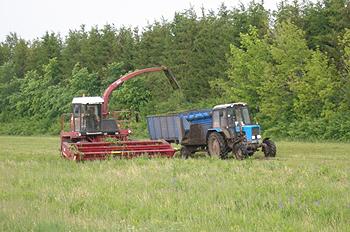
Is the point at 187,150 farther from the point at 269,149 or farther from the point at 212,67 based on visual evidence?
the point at 212,67

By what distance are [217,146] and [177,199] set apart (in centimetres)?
1114

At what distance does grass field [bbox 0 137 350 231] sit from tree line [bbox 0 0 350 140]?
20498 mm

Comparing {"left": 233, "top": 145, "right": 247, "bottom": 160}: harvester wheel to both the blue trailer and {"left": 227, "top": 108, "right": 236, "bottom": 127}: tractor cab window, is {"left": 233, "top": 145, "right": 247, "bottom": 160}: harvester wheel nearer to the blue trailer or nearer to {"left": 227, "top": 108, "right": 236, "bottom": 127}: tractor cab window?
{"left": 227, "top": 108, "right": 236, "bottom": 127}: tractor cab window

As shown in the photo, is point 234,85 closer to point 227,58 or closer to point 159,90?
point 227,58

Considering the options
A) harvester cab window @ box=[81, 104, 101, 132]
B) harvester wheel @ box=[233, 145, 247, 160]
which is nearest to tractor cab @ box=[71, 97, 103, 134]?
harvester cab window @ box=[81, 104, 101, 132]

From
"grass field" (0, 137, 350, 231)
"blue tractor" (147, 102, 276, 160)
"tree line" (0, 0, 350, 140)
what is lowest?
"grass field" (0, 137, 350, 231)

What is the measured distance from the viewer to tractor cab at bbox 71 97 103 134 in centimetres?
2405

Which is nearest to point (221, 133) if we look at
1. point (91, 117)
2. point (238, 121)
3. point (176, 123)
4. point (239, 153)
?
point (238, 121)

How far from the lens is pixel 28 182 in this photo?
1325 centimetres

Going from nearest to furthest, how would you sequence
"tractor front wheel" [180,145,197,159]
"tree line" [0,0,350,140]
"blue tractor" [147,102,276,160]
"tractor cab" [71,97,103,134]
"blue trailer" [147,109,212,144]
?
"blue tractor" [147,102,276,160] → "tractor front wheel" [180,145,197,159] → "blue trailer" [147,109,212,144] → "tractor cab" [71,97,103,134] → "tree line" [0,0,350,140]

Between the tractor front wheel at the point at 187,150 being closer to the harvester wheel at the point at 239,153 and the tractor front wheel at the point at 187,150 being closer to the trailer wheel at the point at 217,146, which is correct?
the trailer wheel at the point at 217,146

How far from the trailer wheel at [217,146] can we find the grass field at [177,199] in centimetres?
495

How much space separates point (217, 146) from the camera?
836 inches

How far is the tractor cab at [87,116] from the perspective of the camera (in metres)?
24.0
